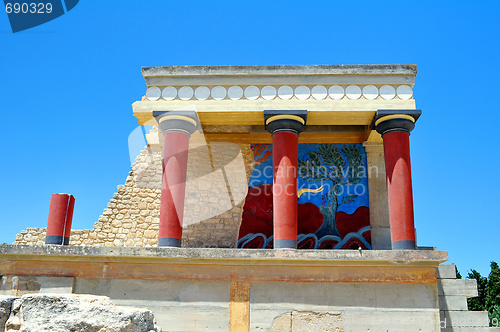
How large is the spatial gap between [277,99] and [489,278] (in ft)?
59.5

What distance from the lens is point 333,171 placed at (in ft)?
34.8

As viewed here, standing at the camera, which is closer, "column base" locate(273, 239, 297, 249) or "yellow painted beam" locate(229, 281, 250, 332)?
"yellow painted beam" locate(229, 281, 250, 332)

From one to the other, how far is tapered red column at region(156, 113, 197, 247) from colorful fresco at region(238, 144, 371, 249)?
83.1 inches

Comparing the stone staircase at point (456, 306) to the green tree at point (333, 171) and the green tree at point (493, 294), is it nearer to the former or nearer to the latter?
the green tree at point (333, 171)

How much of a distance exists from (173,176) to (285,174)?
205 centimetres

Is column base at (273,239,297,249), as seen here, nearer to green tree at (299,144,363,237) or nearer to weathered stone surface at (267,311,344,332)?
weathered stone surface at (267,311,344,332)

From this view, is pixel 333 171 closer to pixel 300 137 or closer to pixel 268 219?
pixel 300 137

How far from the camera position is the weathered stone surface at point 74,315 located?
302 cm

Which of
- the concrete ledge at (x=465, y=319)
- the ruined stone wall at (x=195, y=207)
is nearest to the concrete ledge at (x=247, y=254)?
the concrete ledge at (x=465, y=319)

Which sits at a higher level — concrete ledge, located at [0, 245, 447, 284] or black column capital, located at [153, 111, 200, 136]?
black column capital, located at [153, 111, 200, 136]


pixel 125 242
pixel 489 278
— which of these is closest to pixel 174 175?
pixel 125 242

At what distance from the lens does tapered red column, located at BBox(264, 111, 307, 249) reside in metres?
8.44

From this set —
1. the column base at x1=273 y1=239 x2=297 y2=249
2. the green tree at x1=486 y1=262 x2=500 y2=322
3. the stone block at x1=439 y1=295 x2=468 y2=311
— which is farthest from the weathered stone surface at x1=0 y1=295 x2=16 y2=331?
the green tree at x1=486 y1=262 x2=500 y2=322

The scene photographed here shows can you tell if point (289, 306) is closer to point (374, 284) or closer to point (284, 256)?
point (284, 256)
